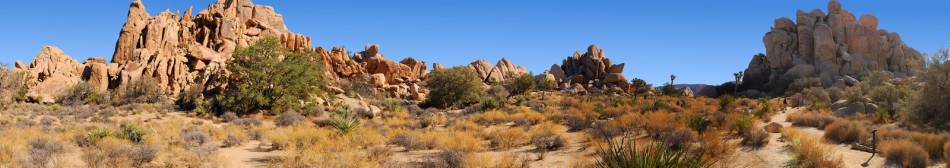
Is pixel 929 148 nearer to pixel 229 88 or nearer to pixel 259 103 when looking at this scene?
pixel 259 103

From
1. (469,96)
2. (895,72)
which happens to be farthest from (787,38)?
(469,96)

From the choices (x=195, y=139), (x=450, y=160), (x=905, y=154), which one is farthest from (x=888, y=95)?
(x=195, y=139)

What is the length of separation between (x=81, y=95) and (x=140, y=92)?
327 centimetres

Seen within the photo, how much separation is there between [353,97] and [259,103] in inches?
500

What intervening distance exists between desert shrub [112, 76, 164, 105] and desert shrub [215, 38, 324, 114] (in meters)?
5.41

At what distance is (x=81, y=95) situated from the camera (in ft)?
116

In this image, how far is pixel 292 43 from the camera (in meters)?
56.3

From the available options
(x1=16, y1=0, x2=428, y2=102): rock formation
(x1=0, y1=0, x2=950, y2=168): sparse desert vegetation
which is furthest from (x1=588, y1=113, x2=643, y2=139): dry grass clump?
(x1=16, y1=0, x2=428, y2=102): rock formation

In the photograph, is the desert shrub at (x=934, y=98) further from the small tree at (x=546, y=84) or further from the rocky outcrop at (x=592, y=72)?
the rocky outcrop at (x=592, y=72)

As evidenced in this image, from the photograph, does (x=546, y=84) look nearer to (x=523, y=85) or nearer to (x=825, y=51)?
(x=523, y=85)

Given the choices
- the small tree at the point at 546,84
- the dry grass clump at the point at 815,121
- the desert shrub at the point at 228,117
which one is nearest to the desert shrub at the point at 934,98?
the dry grass clump at the point at 815,121

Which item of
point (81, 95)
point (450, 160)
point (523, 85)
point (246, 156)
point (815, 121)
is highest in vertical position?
point (523, 85)

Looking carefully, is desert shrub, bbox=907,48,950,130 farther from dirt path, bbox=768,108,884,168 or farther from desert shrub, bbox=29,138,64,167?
desert shrub, bbox=29,138,64,167

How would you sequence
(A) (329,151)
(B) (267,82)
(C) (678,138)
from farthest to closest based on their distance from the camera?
(B) (267,82), (C) (678,138), (A) (329,151)
